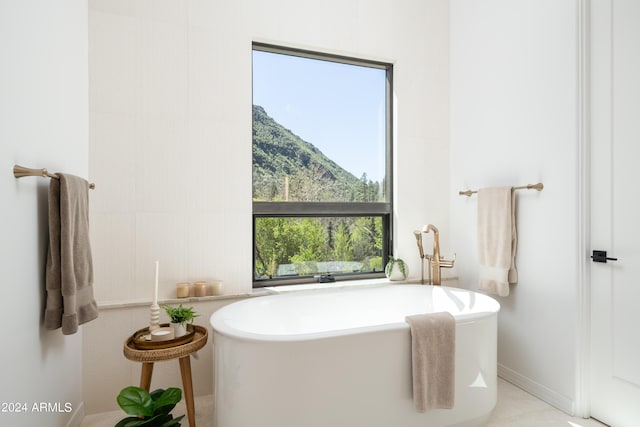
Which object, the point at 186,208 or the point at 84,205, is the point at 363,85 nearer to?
the point at 186,208

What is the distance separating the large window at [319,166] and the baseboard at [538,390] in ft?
3.86

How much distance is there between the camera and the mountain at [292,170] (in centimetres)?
270

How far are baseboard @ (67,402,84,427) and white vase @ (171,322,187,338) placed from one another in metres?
0.72

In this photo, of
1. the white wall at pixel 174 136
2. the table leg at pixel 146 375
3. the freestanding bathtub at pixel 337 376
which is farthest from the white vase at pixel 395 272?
the table leg at pixel 146 375

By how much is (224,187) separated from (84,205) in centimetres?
85

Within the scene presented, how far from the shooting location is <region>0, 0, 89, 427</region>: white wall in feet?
4.16

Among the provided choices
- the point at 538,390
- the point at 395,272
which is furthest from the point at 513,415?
the point at 395,272

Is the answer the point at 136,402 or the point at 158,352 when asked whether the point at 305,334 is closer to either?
the point at 158,352

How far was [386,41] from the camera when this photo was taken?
9.47 ft

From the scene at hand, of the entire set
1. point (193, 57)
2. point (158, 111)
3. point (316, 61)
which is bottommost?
point (158, 111)

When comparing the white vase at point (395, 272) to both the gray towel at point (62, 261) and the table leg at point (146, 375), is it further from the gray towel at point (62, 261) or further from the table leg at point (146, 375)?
the gray towel at point (62, 261)

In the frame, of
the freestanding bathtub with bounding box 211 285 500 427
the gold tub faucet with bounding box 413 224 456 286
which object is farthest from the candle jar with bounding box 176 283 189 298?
the gold tub faucet with bounding box 413 224 456 286

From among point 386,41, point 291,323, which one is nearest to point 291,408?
point 291,323

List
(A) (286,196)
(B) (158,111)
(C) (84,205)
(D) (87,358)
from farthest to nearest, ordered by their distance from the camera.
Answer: (A) (286,196) → (B) (158,111) → (D) (87,358) → (C) (84,205)
